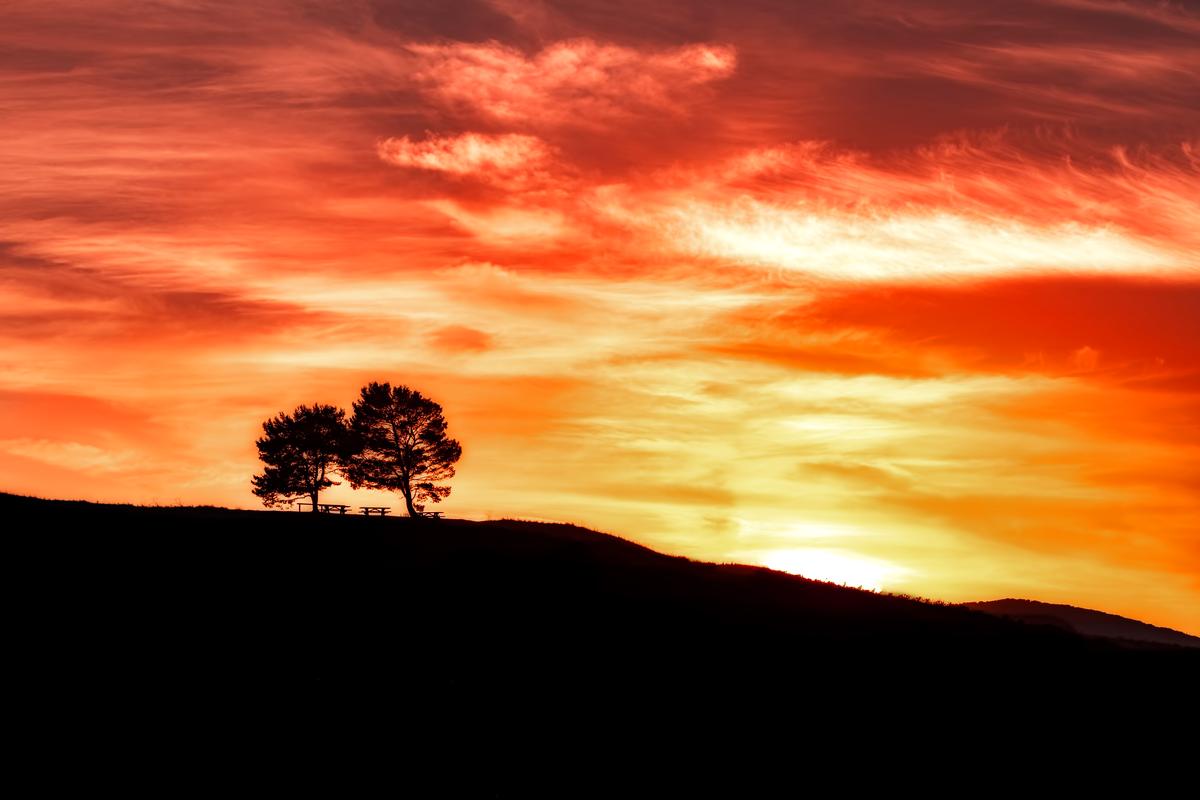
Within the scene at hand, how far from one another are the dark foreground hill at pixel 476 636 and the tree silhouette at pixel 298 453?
24.0 meters

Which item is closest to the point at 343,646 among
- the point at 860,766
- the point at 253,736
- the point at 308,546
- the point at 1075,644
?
the point at 253,736

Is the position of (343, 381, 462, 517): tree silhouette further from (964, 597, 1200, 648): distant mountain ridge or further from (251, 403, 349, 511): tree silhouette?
(964, 597, 1200, 648): distant mountain ridge

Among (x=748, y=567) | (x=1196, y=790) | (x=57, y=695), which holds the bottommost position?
(x=1196, y=790)

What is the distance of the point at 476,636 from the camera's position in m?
45.6

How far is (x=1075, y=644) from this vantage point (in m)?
54.3

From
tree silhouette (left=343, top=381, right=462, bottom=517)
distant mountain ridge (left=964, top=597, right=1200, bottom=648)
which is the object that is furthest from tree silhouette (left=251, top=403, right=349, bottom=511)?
distant mountain ridge (left=964, top=597, right=1200, bottom=648)

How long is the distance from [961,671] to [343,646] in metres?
24.9

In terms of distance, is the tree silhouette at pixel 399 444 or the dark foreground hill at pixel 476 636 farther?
the tree silhouette at pixel 399 444

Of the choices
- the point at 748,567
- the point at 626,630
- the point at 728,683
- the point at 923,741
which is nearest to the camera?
the point at 923,741

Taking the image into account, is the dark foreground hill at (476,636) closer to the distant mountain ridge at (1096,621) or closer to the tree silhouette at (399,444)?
the tree silhouette at (399,444)

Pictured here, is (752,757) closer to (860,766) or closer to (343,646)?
(860,766)

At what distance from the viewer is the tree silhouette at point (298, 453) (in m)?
87.0

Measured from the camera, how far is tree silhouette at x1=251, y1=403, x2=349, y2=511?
87.0 metres

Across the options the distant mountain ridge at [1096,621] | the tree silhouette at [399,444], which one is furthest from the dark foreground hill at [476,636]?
the distant mountain ridge at [1096,621]
